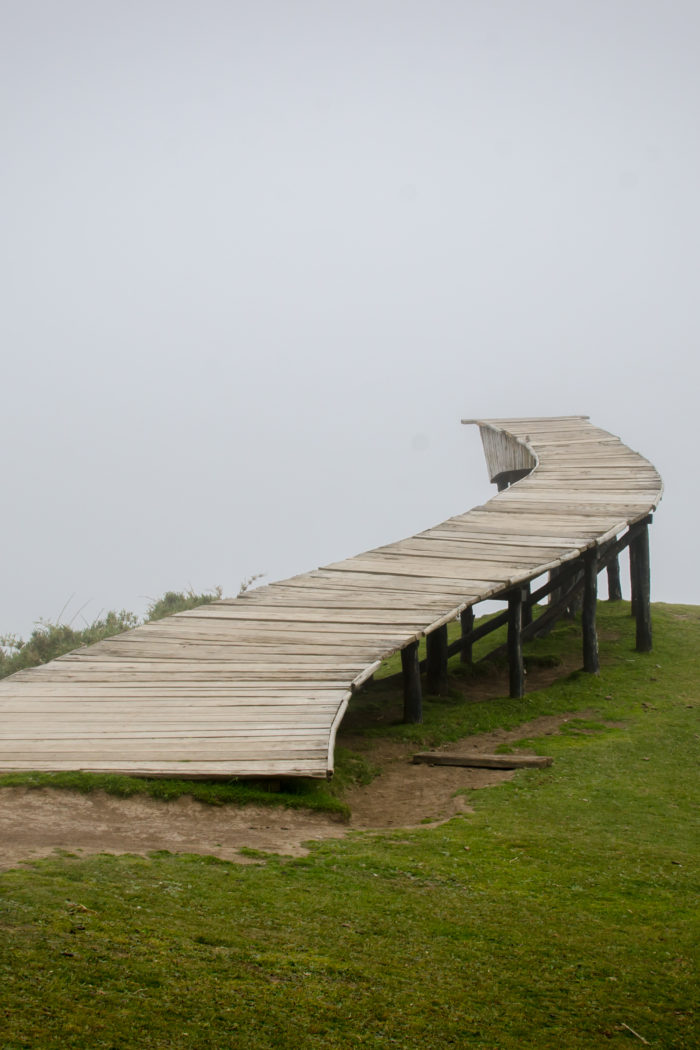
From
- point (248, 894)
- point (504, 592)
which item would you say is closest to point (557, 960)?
point (248, 894)

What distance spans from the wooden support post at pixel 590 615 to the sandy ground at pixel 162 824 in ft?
19.6

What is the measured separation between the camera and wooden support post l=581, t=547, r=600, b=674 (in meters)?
14.0

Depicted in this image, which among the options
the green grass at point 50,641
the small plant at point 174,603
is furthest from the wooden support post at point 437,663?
the small plant at point 174,603

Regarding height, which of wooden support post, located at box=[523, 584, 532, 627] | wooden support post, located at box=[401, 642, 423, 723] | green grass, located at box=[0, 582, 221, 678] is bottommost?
green grass, located at box=[0, 582, 221, 678]

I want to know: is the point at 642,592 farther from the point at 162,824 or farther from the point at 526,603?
the point at 162,824

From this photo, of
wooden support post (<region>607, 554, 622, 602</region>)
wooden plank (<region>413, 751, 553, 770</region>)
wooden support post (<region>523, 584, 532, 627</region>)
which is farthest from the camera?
wooden support post (<region>607, 554, 622, 602</region>)

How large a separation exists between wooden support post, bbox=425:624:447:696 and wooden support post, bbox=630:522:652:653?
4338mm

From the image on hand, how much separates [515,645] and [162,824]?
6.57m

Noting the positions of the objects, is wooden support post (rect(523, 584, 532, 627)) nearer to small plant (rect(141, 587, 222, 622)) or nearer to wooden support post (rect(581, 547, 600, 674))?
wooden support post (rect(581, 547, 600, 674))

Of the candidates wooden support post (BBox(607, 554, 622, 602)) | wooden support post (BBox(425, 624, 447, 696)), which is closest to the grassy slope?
wooden support post (BBox(425, 624, 447, 696))

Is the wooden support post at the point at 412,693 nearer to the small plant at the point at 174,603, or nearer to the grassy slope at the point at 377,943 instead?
the grassy slope at the point at 377,943

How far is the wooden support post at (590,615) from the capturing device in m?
14.0

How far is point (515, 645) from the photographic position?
12.6 m

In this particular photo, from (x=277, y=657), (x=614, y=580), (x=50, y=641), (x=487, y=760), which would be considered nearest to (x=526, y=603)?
(x=487, y=760)
